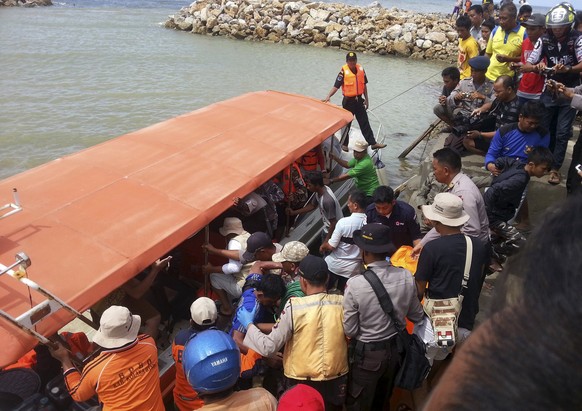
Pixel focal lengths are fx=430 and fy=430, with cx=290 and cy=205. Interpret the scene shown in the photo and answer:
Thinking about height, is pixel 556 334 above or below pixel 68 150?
above

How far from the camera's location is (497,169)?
16.8 ft

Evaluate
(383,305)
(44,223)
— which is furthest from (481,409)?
(44,223)

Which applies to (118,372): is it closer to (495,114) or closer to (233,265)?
(233,265)

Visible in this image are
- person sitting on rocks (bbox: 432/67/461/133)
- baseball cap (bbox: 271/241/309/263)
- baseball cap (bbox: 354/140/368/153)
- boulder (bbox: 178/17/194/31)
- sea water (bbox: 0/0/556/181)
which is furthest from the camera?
boulder (bbox: 178/17/194/31)

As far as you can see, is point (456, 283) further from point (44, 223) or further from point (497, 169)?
point (44, 223)

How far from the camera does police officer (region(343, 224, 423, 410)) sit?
3.10 m

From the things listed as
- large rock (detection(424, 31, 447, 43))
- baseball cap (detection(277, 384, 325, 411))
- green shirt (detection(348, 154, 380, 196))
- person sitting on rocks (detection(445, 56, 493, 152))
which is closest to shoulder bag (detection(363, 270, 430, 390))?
baseball cap (detection(277, 384, 325, 411))

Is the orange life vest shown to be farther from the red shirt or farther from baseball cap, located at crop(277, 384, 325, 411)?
baseball cap, located at crop(277, 384, 325, 411)

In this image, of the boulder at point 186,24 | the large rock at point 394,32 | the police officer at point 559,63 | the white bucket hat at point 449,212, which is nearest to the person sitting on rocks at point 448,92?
the police officer at point 559,63

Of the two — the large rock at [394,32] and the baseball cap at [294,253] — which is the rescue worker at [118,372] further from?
the large rock at [394,32]

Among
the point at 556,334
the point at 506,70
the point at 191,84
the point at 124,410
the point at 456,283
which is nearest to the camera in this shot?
the point at 556,334

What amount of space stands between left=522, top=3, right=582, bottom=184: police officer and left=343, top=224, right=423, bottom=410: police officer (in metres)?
3.73

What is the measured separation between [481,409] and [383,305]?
2.66 meters

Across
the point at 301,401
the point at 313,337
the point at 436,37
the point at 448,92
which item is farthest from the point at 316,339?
the point at 436,37
